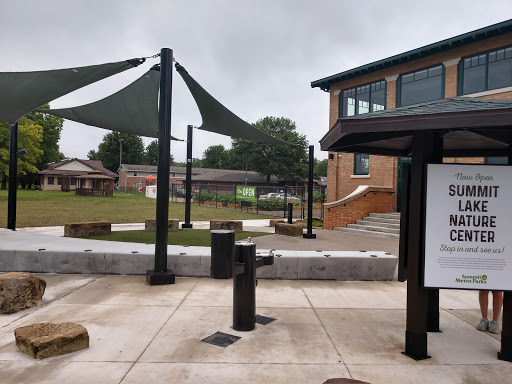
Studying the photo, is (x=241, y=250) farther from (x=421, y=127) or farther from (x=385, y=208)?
(x=385, y=208)

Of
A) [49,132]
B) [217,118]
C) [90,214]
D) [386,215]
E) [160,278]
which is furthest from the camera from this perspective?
[49,132]

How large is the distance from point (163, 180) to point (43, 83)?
3324mm

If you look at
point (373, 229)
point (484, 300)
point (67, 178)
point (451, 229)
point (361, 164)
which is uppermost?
point (361, 164)

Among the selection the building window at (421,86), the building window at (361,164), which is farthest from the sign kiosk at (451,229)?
the building window at (361,164)

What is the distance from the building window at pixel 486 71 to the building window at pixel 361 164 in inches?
199

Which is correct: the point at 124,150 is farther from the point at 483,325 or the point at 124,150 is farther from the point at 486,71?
the point at 483,325

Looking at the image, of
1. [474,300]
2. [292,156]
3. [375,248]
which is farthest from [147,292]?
[292,156]

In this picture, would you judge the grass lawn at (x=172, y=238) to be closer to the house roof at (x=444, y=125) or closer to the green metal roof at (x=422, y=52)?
the house roof at (x=444, y=125)

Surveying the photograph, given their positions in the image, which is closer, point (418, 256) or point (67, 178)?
point (418, 256)

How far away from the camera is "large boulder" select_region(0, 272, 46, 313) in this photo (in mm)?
5332

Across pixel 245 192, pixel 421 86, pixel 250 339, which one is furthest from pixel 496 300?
pixel 245 192

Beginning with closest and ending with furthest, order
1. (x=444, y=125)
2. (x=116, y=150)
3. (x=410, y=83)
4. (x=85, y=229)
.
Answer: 1. (x=444, y=125)
2. (x=85, y=229)
3. (x=410, y=83)
4. (x=116, y=150)

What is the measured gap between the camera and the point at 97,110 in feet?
34.3

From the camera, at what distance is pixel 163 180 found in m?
7.16
